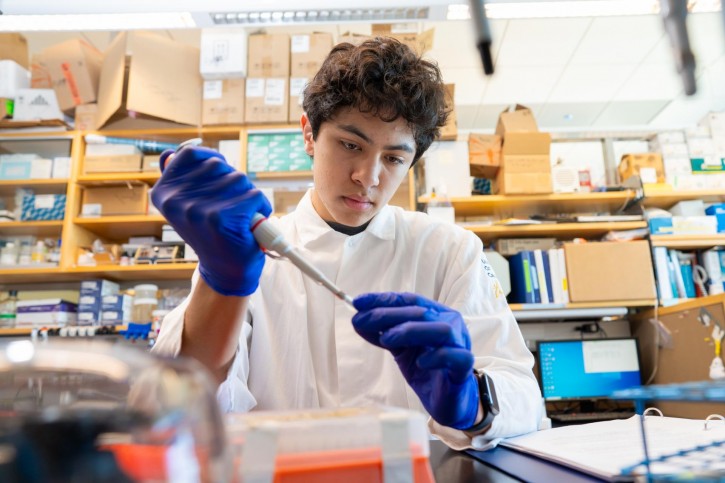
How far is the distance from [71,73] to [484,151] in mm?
2533

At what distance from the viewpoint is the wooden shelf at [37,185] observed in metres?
2.91

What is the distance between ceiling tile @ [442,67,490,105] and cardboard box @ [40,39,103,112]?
2368mm

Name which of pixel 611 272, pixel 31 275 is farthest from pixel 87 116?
pixel 611 272

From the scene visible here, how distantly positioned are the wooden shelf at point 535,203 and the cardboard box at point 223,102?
1209 mm

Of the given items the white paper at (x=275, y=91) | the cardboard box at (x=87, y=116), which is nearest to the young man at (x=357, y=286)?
the white paper at (x=275, y=91)

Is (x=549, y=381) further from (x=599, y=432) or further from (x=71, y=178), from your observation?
(x=71, y=178)

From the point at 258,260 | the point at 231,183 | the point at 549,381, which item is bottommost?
the point at 549,381

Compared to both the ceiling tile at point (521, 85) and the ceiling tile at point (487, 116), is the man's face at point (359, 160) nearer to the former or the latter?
the ceiling tile at point (521, 85)

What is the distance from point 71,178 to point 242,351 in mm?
2444

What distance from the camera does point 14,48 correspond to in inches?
123

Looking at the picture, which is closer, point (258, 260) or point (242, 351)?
point (258, 260)

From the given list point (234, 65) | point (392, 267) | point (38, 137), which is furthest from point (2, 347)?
point (38, 137)

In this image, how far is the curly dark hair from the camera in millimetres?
1060

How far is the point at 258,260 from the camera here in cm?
74
